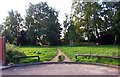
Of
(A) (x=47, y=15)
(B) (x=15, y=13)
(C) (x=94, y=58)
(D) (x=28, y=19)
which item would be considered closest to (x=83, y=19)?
(A) (x=47, y=15)

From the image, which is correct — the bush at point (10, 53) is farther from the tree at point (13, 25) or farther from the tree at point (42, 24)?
the tree at point (42, 24)

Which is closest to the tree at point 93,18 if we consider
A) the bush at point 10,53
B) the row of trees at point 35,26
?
the row of trees at point 35,26

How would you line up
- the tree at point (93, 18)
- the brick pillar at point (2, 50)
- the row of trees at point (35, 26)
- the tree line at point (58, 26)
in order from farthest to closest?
the row of trees at point (35, 26), the tree line at point (58, 26), the tree at point (93, 18), the brick pillar at point (2, 50)

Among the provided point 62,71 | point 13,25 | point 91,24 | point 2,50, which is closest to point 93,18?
point 91,24

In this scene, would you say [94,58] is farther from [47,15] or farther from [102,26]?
[47,15]

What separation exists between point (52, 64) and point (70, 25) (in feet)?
80.1

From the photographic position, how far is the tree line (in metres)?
33.5

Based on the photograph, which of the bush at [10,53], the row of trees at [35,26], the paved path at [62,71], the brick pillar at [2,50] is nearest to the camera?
the paved path at [62,71]

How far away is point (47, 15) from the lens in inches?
1412

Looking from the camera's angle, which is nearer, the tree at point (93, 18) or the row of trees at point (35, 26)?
the tree at point (93, 18)

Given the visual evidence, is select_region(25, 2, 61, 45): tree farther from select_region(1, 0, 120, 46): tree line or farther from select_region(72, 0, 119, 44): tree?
select_region(72, 0, 119, 44): tree

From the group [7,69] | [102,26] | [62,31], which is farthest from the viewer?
[62,31]

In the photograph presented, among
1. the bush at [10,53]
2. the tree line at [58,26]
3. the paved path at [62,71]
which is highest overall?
the tree line at [58,26]

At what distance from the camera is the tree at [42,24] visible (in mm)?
34469
